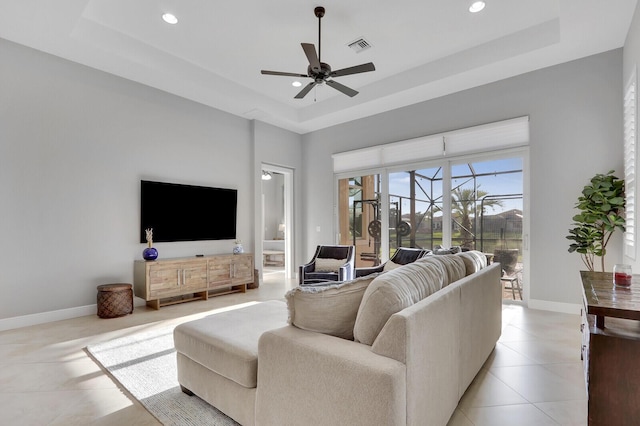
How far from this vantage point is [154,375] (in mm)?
2420

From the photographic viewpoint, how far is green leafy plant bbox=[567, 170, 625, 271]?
3.39 m

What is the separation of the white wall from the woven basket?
512 cm

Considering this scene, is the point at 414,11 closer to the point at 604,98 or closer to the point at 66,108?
the point at 604,98

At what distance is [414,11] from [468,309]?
10.1 feet

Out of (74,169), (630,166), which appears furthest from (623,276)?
(74,169)

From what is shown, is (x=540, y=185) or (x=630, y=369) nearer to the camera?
(x=630, y=369)

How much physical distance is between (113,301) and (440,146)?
199 inches

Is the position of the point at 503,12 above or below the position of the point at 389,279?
above

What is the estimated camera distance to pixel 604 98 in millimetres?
3814

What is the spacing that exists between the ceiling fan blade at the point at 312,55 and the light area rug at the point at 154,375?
115 inches

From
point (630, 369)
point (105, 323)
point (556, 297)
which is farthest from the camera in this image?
point (556, 297)

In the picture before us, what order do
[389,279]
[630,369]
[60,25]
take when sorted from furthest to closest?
[60,25], [389,279], [630,369]

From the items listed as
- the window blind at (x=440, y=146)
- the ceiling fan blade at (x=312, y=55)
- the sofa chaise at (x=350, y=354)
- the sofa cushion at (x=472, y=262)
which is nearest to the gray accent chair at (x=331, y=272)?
the window blind at (x=440, y=146)

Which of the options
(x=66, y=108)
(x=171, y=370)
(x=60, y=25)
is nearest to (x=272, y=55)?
(x=60, y=25)
